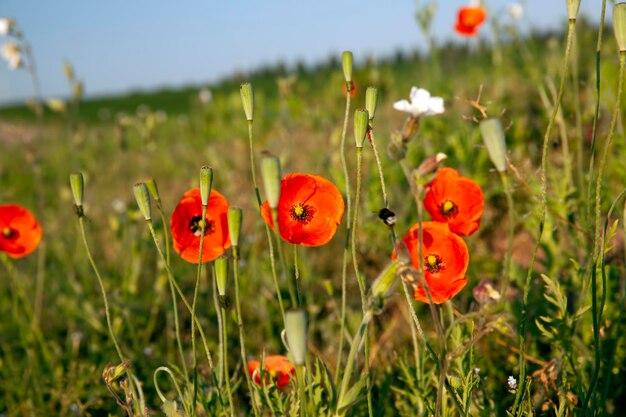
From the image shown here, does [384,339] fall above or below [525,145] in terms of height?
below

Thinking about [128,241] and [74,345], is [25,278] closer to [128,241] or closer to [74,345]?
[128,241]

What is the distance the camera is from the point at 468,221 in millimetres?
1390

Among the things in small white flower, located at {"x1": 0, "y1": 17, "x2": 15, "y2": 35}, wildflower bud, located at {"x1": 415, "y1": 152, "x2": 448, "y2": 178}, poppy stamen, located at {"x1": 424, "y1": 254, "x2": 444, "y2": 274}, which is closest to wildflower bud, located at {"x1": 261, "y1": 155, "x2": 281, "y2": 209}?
wildflower bud, located at {"x1": 415, "y1": 152, "x2": 448, "y2": 178}

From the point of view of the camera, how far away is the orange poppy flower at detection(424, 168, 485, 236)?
1376 millimetres

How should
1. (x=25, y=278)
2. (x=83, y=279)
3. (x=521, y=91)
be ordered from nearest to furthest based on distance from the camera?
1. (x=83, y=279)
2. (x=25, y=278)
3. (x=521, y=91)

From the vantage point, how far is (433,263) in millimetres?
1318

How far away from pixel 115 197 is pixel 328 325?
125 inches

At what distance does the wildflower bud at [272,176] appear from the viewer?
3.20ft

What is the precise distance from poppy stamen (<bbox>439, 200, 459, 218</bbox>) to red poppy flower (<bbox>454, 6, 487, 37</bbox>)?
7.08 ft

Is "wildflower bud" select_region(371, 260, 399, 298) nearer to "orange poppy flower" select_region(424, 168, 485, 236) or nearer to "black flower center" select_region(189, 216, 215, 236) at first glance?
"orange poppy flower" select_region(424, 168, 485, 236)

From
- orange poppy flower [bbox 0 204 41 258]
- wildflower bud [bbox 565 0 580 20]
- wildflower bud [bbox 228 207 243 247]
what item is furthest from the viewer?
orange poppy flower [bbox 0 204 41 258]

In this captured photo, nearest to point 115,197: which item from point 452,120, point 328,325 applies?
point 452,120

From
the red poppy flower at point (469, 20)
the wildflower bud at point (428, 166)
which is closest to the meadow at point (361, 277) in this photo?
the wildflower bud at point (428, 166)

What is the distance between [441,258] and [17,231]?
130 centimetres
